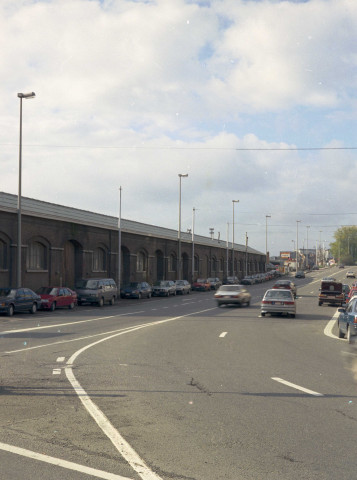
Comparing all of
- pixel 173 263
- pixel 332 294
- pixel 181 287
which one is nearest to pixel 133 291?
pixel 181 287

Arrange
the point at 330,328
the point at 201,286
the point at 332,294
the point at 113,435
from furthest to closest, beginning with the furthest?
the point at 201,286 < the point at 332,294 < the point at 330,328 < the point at 113,435

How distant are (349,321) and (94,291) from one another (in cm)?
2509

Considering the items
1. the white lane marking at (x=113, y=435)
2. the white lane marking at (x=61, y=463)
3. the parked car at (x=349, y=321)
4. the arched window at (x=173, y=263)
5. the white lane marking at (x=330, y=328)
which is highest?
the arched window at (x=173, y=263)

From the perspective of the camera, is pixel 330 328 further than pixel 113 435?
Yes

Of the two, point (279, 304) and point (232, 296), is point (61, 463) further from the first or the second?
point (232, 296)

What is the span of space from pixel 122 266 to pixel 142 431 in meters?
52.6

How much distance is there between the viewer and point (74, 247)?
49.6m

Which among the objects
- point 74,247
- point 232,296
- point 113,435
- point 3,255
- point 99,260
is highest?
point 74,247

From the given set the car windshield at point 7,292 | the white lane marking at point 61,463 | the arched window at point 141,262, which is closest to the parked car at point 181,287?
the arched window at point 141,262

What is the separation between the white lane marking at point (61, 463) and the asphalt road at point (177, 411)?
0.04ft

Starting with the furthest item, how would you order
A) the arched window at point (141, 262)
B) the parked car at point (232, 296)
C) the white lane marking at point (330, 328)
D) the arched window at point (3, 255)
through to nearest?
1. the arched window at point (141, 262)
2. the arched window at point (3, 255)
3. the parked car at point (232, 296)
4. the white lane marking at point (330, 328)

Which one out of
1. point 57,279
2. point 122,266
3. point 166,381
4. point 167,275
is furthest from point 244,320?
point 167,275

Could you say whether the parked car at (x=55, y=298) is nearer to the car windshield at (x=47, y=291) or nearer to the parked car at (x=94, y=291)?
the car windshield at (x=47, y=291)

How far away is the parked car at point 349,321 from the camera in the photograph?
608 inches
